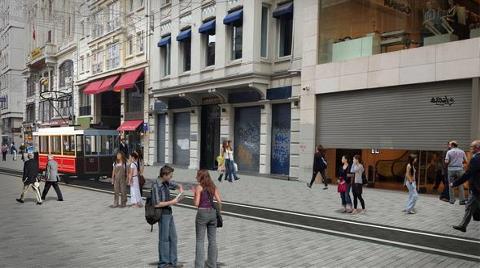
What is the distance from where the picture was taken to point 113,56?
3675cm

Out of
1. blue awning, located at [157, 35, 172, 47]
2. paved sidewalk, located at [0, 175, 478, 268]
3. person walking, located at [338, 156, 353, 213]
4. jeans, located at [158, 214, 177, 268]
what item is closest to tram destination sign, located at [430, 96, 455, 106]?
person walking, located at [338, 156, 353, 213]

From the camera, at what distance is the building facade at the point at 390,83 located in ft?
49.2

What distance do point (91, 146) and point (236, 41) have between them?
29.7ft

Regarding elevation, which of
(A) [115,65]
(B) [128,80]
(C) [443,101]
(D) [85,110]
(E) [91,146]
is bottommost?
(E) [91,146]

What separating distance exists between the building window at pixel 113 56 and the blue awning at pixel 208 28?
12499 millimetres

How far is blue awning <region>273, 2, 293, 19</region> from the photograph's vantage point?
69.9ft

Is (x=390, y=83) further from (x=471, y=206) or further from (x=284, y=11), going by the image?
(x=471, y=206)

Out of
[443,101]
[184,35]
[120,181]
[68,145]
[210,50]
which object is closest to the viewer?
[120,181]

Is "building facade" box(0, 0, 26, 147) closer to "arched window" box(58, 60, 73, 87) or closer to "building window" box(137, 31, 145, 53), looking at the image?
"arched window" box(58, 60, 73, 87)

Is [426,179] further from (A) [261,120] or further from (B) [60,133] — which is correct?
(B) [60,133]

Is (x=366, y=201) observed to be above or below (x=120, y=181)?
below

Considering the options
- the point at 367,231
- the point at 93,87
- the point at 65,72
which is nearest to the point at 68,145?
the point at 367,231

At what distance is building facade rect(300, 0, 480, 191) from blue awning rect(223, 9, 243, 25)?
3.66m

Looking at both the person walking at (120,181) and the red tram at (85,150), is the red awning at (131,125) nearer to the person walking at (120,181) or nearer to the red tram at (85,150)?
the red tram at (85,150)
